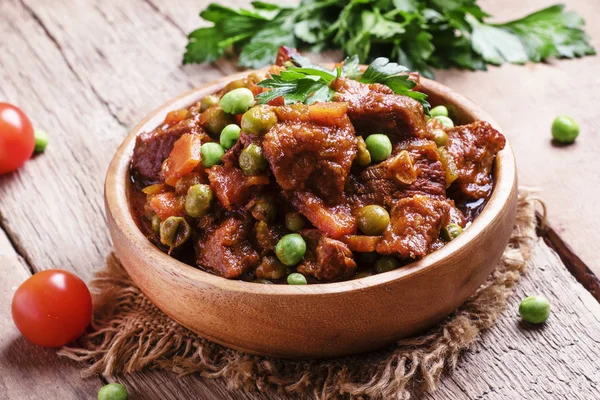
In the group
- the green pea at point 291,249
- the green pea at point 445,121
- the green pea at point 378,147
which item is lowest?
the green pea at point 291,249

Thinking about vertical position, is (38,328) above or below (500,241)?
below

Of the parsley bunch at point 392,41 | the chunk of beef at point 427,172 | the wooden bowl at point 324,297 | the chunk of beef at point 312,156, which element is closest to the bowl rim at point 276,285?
the wooden bowl at point 324,297

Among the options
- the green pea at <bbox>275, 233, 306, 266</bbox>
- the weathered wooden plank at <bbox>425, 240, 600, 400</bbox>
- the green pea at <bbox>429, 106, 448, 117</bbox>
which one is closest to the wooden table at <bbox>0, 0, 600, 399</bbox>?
the weathered wooden plank at <bbox>425, 240, 600, 400</bbox>

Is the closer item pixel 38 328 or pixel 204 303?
pixel 204 303

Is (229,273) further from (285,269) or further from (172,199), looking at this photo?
(172,199)

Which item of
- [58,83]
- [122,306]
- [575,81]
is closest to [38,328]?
[122,306]

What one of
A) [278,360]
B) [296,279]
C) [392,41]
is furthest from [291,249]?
[392,41]

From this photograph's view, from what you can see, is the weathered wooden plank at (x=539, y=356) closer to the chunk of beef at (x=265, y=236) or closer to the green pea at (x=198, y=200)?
the chunk of beef at (x=265, y=236)

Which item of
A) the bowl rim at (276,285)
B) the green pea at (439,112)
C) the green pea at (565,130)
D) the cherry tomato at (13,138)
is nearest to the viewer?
the bowl rim at (276,285)
